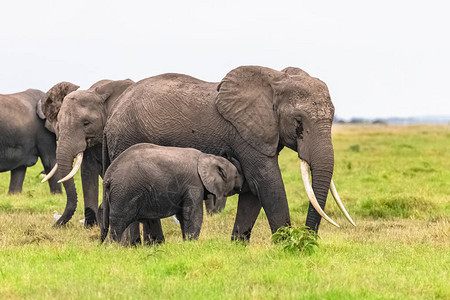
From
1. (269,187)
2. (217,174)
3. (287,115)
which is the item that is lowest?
(269,187)

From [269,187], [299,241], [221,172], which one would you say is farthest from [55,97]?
[299,241]

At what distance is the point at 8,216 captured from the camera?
487 inches

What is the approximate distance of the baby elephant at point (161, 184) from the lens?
27.7ft

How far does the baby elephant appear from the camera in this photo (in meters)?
8.43

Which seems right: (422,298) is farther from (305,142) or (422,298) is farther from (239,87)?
(239,87)

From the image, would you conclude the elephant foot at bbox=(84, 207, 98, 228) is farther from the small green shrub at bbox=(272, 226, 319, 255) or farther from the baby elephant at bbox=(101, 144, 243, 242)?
the small green shrub at bbox=(272, 226, 319, 255)

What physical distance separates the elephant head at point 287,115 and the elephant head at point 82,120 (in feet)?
7.72

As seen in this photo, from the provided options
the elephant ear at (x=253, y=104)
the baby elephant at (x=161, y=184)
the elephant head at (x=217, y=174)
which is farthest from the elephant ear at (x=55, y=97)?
the elephant head at (x=217, y=174)

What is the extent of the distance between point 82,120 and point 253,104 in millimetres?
2959

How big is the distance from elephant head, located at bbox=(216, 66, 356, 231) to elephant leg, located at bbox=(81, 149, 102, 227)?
3.40 m

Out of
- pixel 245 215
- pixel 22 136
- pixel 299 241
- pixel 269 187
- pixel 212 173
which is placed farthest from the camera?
pixel 22 136

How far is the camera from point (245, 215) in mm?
9562

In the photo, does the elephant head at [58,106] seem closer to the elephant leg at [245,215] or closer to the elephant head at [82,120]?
the elephant head at [82,120]

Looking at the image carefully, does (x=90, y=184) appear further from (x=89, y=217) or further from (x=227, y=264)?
(x=227, y=264)
